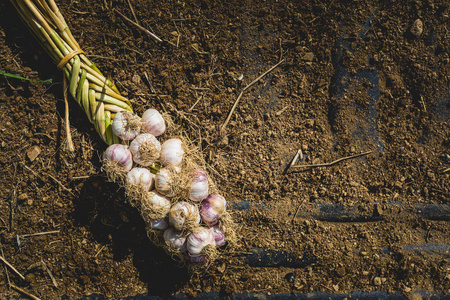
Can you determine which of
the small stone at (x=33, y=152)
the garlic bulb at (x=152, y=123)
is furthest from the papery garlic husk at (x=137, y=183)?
the small stone at (x=33, y=152)

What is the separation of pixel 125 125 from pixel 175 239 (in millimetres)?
700

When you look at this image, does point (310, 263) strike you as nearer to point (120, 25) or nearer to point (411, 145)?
point (411, 145)

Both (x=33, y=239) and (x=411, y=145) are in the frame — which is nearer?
(x=33, y=239)

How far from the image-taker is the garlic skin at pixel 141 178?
62.6 inches

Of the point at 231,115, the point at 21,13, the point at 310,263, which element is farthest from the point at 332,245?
the point at 21,13

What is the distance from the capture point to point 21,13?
5.34 feet

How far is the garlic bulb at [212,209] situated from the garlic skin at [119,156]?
489 millimetres

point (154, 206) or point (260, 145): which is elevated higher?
point (154, 206)

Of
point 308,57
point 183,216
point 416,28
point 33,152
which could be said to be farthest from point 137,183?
point 416,28

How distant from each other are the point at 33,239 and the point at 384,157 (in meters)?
2.34

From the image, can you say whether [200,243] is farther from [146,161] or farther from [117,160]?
[117,160]

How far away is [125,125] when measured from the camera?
1616 mm

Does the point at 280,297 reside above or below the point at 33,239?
below

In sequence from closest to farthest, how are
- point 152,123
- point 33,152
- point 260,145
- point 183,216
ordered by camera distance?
point 183,216
point 152,123
point 33,152
point 260,145
